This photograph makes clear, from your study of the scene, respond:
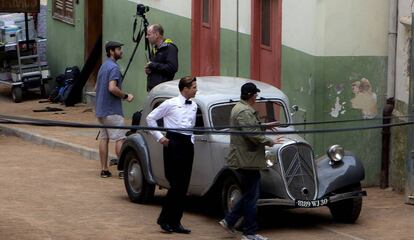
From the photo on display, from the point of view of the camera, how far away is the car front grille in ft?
39.4

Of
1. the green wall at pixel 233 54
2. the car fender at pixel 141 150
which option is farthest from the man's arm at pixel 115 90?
the green wall at pixel 233 54

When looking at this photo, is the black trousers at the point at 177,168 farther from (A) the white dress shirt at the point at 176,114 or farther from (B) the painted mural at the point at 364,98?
(B) the painted mural at the point at 364,98

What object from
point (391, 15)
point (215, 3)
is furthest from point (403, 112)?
point (215, 3)

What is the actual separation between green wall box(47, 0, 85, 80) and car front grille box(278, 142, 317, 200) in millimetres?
14314

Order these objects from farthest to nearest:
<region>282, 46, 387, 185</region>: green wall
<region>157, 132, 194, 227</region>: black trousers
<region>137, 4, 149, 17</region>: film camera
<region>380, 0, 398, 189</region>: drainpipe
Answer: <region>137, 4, 149, 17</region>: film camera → <region>282, 46, 387, 185</region>: green wall → <region>380, 0, 398, 189</region>: drainpipe → <region>157, 132, 194, 227</region>: black trousers

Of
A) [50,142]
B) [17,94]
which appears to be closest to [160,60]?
[50,142]

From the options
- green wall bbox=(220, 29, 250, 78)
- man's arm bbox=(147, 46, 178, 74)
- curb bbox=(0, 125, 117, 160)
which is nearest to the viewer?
man's arm bbox=(147, 46, 178, 74)

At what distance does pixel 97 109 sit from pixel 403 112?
4.36 meters

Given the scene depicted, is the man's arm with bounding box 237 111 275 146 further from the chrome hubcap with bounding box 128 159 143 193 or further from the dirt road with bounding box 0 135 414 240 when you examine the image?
the chrome hubcap with bounding box 128 159 143 193

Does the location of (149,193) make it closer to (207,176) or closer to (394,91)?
(207,176)

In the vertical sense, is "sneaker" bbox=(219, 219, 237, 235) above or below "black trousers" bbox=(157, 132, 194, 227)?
below

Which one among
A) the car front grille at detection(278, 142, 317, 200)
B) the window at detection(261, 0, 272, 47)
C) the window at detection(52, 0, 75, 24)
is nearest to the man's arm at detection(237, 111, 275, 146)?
the car front grille at detection(278, 142, 317, 200)

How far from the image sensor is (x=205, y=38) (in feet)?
62.6

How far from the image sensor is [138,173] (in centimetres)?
1374
